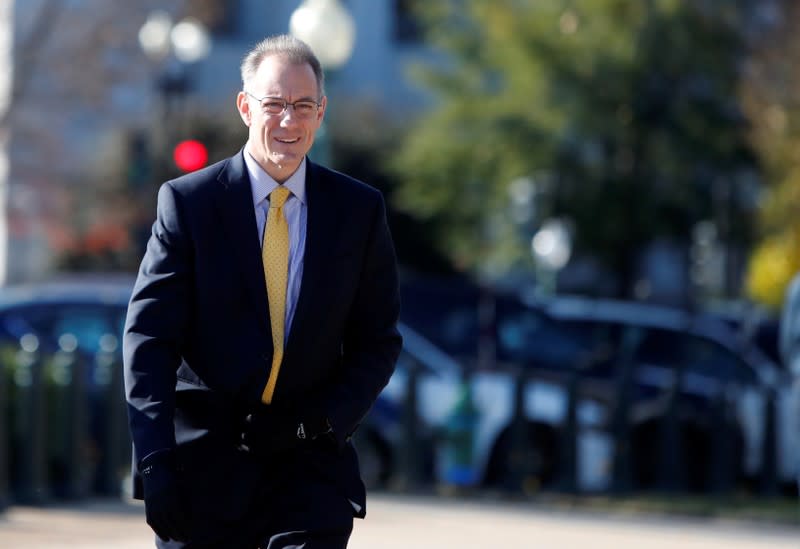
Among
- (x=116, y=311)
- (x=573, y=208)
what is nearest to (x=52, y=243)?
(x=573, y=208)

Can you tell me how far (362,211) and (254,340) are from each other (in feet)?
1.62

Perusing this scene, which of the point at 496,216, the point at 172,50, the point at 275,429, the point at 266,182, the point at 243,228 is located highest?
the point at 172,50

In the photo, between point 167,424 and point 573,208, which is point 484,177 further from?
point 167,424

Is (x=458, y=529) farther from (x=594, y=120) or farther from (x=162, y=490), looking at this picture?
(x=594, y=120)

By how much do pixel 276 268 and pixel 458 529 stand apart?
271 inches

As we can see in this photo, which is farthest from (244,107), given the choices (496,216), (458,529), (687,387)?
(496,216)

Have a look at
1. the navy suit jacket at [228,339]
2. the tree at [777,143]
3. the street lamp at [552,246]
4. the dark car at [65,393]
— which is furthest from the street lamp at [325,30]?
the tree at [777,143]

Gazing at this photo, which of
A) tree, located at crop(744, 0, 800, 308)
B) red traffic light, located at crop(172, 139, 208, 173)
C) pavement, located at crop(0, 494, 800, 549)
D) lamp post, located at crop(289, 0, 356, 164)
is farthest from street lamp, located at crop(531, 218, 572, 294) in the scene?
pavement, located at crop(0, 494, 800, 549)

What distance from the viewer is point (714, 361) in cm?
1587

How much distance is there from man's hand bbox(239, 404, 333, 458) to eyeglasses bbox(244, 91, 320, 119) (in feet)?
2.46

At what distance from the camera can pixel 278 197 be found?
15.1ft

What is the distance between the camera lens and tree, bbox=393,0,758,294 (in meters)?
28.2

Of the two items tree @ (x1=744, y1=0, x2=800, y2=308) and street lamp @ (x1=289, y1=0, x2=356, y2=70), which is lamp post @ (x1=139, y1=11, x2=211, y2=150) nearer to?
street lamp @ (x1=289, y1=0, x2=356, y2=70)

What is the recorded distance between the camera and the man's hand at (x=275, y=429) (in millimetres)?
4445
